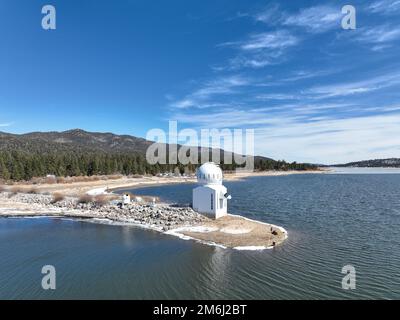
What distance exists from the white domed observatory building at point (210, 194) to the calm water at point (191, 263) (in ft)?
21.2

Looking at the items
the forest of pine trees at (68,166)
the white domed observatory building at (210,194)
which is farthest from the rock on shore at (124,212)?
the forest of pine trees at (68,166)

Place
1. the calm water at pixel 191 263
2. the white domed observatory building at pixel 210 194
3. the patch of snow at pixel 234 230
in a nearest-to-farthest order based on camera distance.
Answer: the calm water at pixel 191 263, the patch of snow at pixel 234 230, the white domed observatory building at pixel 210 194

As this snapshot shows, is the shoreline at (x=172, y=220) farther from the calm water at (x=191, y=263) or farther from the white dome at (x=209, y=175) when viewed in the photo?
the white dome at (x=209, y=175)

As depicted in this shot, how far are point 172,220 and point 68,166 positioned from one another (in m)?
68.2

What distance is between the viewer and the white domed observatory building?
30.8m

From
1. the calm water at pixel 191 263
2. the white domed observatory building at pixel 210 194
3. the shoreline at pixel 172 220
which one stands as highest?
the white domed observatory building at pixel 210 194

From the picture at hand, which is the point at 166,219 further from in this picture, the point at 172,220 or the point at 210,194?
the point at 210,194

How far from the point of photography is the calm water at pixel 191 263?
15.5 m

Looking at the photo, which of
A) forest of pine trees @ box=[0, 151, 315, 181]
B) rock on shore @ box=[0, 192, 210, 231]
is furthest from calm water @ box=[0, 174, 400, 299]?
forest of pine trees @ box=[0, 151, 315, 181]

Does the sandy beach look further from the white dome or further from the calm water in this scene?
the white dome

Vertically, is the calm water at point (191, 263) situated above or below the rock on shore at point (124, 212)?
below

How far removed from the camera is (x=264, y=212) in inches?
1471

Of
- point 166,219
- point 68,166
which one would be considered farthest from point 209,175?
point 68,166

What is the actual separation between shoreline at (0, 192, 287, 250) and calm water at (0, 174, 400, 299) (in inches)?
54.1
